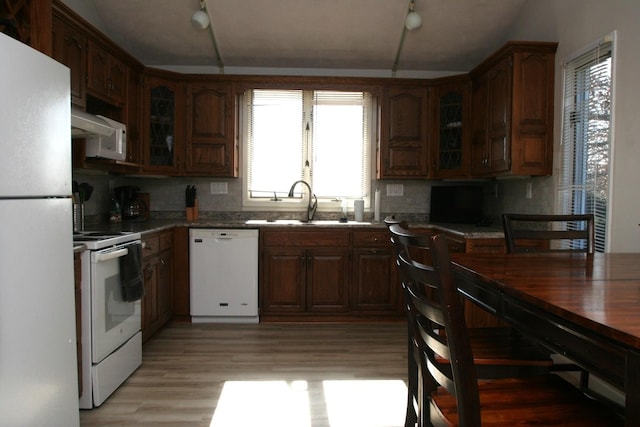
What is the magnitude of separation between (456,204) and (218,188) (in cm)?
241

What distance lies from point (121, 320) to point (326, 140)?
2.65m

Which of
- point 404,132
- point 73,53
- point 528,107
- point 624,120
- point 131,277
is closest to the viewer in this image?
point 624,120

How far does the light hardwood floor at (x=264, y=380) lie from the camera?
2207 mm

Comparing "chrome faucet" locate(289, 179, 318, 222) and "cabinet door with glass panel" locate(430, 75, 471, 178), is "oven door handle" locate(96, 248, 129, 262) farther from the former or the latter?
"cabinet door with glass panel" locate(430, 75, 471, 178)

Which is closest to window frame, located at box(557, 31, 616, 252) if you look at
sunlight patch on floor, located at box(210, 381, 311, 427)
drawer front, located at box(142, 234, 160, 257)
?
sunlight patch on floor, located at box(210, 381, 311, 427)

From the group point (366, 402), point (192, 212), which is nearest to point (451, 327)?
point (366, 402)

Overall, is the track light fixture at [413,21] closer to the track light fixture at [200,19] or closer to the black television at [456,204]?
the black television at [456,204]

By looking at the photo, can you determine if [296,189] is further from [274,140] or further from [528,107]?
[528,107]

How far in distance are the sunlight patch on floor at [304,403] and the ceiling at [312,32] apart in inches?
119

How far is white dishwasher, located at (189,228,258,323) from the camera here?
3758 millimetres

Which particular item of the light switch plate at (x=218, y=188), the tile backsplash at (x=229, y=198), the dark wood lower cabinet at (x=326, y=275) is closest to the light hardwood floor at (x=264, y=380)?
the dark wood lower cabinet at (x=326, y=275)

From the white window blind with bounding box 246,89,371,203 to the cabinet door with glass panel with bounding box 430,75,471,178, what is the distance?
0.70m

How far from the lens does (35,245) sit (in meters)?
1.58

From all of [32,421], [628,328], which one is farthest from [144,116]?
[628,328]
